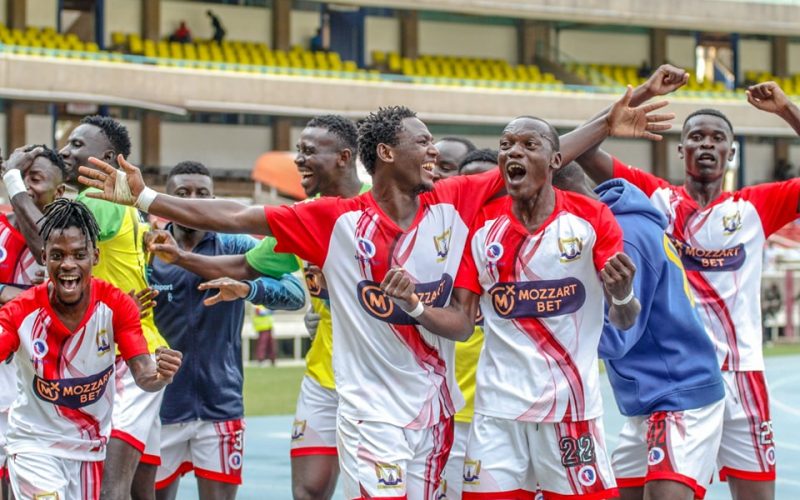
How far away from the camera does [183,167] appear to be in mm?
8188

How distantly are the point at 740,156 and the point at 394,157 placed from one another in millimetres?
38907

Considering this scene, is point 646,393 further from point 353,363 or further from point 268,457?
point 268,457

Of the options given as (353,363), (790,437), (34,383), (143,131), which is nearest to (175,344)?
(34,383)

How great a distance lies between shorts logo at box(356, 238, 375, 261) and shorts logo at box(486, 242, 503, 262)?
518mm

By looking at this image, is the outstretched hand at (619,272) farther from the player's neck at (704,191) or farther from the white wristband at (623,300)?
→ the player's neck at (704,191)

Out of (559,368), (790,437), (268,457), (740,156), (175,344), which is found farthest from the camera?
(740,156)

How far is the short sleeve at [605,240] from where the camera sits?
578 centimetres

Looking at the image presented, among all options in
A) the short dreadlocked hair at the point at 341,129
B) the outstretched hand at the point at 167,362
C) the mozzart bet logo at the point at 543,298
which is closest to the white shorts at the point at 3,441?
the outstretched hand at the point at 167,362

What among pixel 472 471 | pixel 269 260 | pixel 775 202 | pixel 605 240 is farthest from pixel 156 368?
pixel 775 202

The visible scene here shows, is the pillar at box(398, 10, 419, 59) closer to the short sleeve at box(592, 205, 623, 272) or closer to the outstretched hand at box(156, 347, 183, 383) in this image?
the outstretched hand at box(156, 347, 183, 383)

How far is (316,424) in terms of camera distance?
7312mm

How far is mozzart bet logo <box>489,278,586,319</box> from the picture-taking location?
580 centimetres

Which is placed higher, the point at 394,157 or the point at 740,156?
the point at 740,156

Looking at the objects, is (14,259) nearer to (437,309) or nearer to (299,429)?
(299,429)
